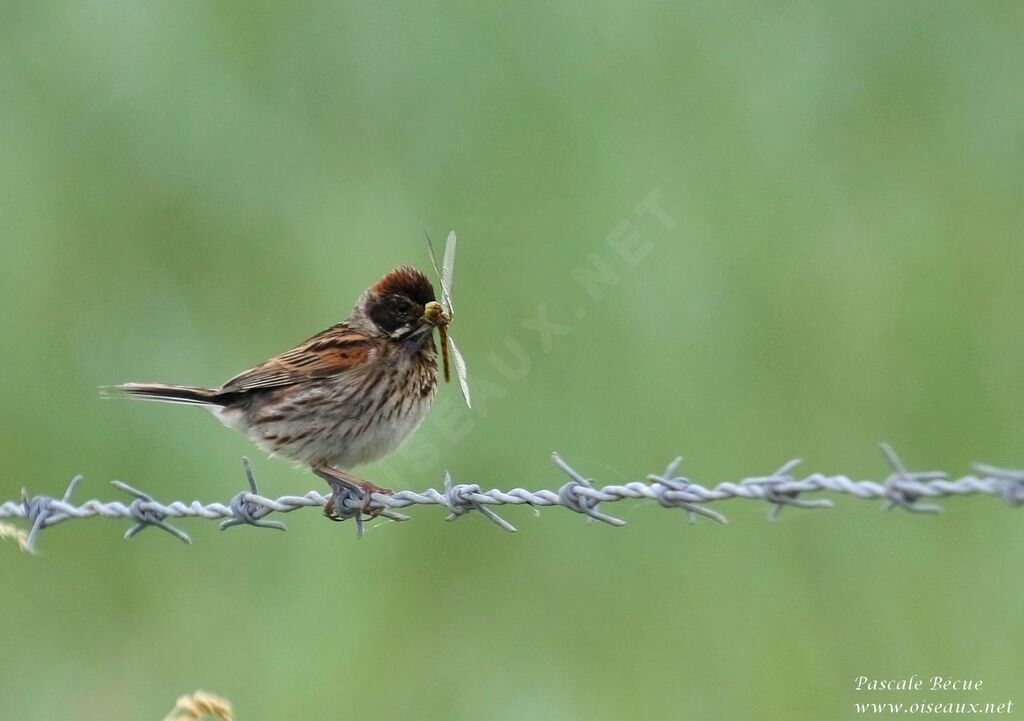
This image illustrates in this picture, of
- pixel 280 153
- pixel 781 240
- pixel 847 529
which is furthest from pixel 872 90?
pixel 280 153

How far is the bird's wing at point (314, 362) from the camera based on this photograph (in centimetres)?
605

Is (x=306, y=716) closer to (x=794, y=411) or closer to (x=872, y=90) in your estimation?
(x=794, y=411)

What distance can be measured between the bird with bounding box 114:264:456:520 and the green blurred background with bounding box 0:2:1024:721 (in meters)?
0.96

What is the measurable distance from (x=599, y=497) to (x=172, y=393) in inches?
123

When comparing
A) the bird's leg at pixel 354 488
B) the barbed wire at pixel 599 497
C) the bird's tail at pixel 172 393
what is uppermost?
the bird's tail at pixel 172 393

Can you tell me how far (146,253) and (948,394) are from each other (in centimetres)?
487

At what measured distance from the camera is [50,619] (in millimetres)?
6922

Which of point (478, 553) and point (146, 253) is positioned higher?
point (146, 253)

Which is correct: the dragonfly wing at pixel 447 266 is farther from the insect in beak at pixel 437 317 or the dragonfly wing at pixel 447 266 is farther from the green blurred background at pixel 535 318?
the green blurred background at pixel 535 318

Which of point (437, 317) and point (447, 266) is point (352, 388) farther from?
point (447, 266)

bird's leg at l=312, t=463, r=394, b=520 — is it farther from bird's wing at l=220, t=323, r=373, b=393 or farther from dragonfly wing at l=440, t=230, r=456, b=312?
dragonfly wing at l=440, t=230, r=456, b=312

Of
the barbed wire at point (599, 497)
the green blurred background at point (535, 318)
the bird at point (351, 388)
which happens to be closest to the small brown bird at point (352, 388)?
the bird at point (351, 388)

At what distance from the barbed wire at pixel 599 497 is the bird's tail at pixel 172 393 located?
1.10m

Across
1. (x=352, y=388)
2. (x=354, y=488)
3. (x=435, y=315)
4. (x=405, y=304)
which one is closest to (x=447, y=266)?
(x=435, y=315)
